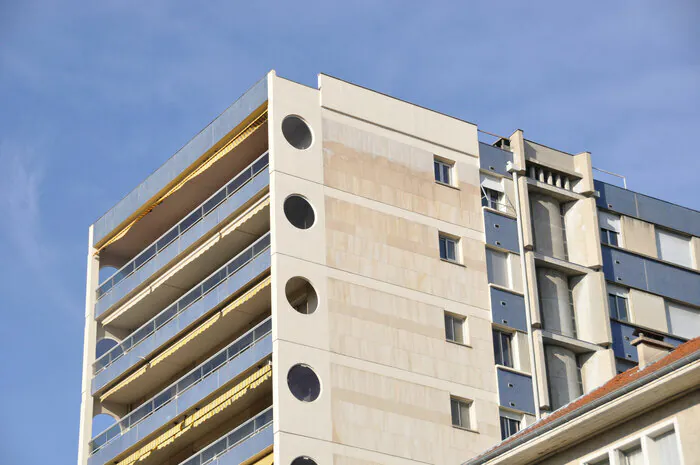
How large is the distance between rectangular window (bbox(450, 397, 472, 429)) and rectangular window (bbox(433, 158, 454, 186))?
27.6 ft

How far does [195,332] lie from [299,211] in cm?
606

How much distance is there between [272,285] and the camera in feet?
170

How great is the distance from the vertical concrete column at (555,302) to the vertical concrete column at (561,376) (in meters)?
0.85

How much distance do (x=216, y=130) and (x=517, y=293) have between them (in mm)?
12164

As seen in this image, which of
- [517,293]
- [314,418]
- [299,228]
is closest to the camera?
[314,418]

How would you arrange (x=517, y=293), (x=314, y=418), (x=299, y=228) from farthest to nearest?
(x=517, y=293) < (x=299, y=228) < (x=314, y=418)

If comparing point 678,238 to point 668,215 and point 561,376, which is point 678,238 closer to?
point 668,215

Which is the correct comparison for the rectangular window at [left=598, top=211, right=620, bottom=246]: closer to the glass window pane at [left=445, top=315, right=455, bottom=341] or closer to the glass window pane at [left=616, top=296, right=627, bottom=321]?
the glass window pane at [left=616, top=296, right=627, bottom=321]

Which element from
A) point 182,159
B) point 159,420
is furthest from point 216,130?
point 159,420

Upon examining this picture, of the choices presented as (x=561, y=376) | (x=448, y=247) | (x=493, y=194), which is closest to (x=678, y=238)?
(x=493, y=194)

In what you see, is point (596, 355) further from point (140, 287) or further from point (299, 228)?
point (140, 287)

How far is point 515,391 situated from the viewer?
5531 cm

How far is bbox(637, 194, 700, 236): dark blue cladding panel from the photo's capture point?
63469 mm

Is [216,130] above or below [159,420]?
above
